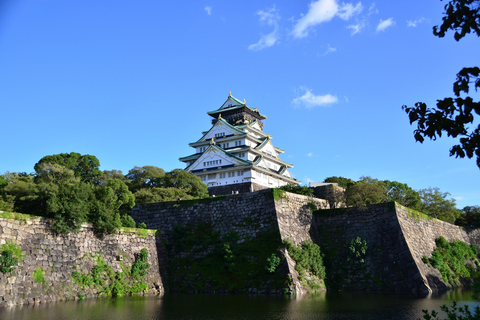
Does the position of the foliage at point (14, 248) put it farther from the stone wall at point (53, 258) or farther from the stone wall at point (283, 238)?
the stone wall at point (283, 238)

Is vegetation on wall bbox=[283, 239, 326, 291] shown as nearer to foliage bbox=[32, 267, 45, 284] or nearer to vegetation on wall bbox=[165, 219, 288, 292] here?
vegetation on wall bbox=[165, 219, 288, 292]

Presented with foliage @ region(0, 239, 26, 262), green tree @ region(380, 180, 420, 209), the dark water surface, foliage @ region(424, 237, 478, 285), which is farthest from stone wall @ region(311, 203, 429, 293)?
foliage @ region(0, 239, 26, 262)

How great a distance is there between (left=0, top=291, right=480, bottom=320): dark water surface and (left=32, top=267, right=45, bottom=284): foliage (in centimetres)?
123

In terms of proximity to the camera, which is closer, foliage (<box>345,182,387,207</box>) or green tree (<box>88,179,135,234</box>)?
green tree (<box>88,179,135,234</box>)

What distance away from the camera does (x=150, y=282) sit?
22250 mm

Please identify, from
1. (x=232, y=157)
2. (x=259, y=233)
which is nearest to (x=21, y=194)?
(x=259, y=233)

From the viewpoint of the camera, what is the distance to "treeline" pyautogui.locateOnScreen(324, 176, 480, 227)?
29953 millimetres

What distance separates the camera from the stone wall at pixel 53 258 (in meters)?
16.1

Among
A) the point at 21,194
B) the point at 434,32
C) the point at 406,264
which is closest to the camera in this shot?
the point at 434,32

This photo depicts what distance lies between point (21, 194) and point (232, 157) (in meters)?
31.3

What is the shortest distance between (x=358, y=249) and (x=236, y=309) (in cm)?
1103

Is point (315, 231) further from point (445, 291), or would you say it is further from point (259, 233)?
point (445, 291)

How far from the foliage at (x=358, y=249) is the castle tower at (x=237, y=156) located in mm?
22980

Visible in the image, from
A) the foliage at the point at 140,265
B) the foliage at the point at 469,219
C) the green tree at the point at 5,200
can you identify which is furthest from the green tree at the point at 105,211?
the foliage at the point at 469,219
